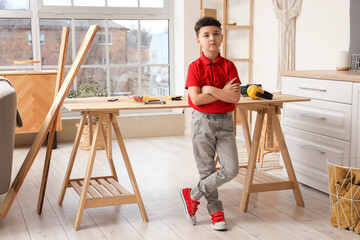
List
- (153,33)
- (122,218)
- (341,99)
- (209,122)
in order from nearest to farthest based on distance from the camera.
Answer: (209,122)
(122,218)
(341,99)
(153,33)

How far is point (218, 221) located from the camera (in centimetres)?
286

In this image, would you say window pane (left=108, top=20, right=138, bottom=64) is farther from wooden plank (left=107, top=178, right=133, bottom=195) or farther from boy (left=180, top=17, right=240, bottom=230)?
boy (left=180, top=17, right=240, bottom=230)

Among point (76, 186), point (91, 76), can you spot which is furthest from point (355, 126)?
point (91, 76)

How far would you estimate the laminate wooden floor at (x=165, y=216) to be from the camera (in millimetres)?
2795

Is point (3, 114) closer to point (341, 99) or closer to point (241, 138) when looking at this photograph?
point (341, 99)

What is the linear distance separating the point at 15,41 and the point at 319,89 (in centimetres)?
367

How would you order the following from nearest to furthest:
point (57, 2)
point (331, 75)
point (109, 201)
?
point (109, 201) → point (331, 75) → point (57, 2)

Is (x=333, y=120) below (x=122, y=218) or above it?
above

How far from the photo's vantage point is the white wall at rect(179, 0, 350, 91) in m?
4.10

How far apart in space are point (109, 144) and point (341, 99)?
61.7 inches

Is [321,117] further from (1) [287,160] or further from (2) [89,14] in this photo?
(2) [89,14]

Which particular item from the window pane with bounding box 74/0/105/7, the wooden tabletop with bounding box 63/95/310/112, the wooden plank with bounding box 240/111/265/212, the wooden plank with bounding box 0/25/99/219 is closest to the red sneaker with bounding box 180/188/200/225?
the wooden plank with bounding box 240/111/265/212

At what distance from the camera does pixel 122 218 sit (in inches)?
121

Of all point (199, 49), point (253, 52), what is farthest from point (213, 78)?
point (199, 49)
